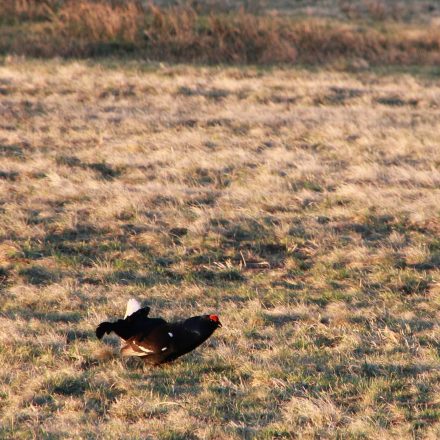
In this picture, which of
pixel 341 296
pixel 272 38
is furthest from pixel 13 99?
pixel 341 296

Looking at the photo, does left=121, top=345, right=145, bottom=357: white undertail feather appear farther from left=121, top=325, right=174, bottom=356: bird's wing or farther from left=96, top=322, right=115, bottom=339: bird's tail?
left=96, top=322, right=115, bottom=339: bird's tail

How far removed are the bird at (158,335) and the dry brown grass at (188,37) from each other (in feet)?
48.8

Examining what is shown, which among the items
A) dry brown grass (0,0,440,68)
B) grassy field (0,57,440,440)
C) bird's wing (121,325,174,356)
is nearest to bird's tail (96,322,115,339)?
A: bird's wing (121,325,174,356)

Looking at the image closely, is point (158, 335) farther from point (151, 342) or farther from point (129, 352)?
point (129, 352)

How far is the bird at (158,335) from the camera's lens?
714 centimetres

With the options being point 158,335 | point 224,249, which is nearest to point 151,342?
point 158,335

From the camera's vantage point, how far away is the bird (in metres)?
7.14

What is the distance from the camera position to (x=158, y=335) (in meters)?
7.16

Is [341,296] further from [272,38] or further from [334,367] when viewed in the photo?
[272,38]

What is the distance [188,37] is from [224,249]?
12582mm

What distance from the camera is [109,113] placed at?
1678 cm

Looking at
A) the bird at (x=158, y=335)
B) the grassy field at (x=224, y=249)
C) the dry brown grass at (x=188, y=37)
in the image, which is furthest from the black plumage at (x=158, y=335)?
the dry brown grass at (x=188, y=37)

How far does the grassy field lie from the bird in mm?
200

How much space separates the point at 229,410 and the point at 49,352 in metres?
1.73
